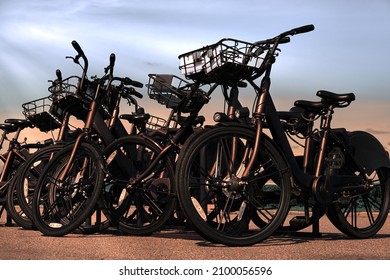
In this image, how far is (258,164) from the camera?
523cm

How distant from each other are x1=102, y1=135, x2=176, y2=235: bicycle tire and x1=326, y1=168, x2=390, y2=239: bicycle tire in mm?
1394

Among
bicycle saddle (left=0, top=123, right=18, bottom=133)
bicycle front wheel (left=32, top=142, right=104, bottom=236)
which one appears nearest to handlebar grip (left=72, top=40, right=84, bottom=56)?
bicycle front wheel (left=32, top=142, right=104, bottom=236)

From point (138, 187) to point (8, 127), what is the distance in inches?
138

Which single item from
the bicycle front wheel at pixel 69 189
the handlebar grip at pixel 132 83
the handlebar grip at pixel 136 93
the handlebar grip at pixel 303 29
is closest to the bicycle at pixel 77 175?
the bicycle front wheel at pixel 69 189

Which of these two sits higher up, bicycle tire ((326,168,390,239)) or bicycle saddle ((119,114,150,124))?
bicycle saddle ((119,114,150,124))

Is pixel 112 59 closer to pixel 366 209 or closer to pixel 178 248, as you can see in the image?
pixel 178 248

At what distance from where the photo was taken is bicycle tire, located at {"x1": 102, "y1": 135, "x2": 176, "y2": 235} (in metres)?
5.73

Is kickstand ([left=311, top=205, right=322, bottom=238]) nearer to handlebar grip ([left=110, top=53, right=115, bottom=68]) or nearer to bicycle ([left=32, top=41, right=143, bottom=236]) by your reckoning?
bicycle ([left=32, top=41, right=143, bottom=236])

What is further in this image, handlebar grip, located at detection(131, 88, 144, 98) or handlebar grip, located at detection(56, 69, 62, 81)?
handlebar grip, located at detection(56, 69, 62, 81)

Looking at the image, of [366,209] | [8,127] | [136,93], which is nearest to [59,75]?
[136,93]

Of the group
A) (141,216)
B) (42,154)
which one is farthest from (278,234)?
(42,154)

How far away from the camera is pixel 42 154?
669 cm
